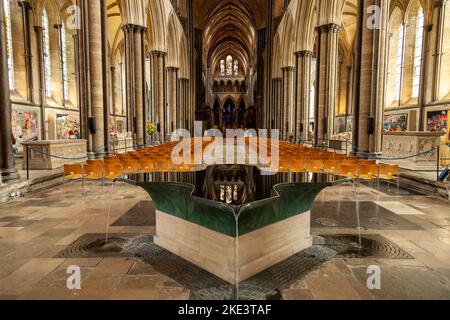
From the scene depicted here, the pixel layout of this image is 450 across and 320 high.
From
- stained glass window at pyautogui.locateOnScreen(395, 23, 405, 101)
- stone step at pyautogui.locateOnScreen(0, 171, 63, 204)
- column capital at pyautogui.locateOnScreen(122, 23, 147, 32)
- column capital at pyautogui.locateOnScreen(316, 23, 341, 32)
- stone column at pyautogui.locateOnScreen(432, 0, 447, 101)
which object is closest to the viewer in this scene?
stone step at pyautogui.locateOnScreen(0, 171, 63, 204)

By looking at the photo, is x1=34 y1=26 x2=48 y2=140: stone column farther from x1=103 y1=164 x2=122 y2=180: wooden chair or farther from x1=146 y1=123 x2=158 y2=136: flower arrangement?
x1=103 y1=164 x2=122 y2=180: wooden chair

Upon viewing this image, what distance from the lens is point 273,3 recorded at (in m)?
33.3

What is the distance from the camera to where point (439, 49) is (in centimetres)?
1939

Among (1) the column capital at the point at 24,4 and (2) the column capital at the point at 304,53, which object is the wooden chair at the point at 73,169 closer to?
(1) the column capital at the point at 24,4

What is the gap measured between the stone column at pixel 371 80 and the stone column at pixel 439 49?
1118cm

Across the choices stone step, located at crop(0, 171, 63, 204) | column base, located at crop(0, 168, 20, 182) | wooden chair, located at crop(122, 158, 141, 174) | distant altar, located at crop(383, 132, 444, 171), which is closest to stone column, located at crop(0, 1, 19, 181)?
column base, located at crop(0, 168, 20, 182)

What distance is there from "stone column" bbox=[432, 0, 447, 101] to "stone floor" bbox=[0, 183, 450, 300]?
16575 mm

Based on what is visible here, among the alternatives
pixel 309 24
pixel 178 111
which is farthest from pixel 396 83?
pixel 178 111

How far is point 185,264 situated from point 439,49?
22924 millimetres

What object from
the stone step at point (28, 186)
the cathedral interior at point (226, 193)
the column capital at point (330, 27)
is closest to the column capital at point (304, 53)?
the cathedral interior at point (226, 193)

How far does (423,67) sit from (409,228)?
1963 cm

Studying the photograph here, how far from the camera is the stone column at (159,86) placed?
2253cm

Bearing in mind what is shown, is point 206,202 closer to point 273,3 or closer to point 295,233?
point 295,233

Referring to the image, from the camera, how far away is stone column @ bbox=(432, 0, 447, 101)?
18975 mm
